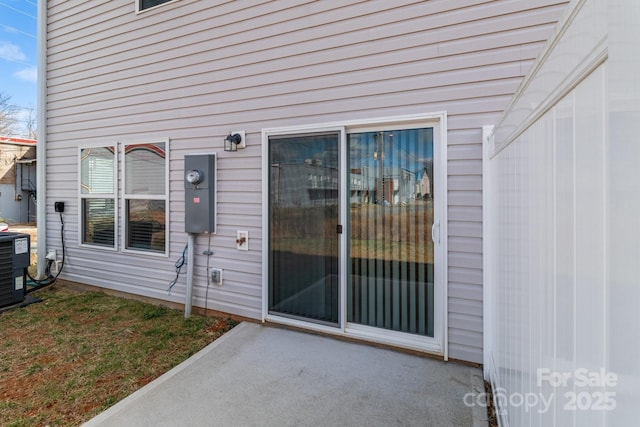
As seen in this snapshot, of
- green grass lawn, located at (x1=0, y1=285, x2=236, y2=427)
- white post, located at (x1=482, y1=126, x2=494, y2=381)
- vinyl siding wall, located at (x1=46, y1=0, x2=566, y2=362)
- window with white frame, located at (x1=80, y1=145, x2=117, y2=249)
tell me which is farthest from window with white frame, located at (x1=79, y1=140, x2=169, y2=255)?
white post, located at (x1=482, y1=126, x2=494, y2=381)

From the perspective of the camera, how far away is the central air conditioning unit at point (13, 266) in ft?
13.6

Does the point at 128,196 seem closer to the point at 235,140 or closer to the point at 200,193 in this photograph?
the point at 200,193

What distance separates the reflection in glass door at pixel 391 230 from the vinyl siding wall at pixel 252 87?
0.69 feet

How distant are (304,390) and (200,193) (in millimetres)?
2384

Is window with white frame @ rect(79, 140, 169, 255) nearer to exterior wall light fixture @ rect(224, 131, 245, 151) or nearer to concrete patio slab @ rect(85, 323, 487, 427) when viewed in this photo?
exterior wall light fixture @ rect(224, 131, 245, 151)

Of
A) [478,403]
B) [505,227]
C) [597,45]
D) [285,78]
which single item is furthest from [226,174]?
[597,45]

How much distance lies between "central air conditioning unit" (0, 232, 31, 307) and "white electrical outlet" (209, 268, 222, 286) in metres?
2.63

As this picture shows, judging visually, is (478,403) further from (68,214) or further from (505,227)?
(68,214)

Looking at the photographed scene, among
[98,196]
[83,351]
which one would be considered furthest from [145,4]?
[83,351]

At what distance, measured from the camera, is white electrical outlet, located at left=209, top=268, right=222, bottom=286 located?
3840mm

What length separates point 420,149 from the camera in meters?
2.89

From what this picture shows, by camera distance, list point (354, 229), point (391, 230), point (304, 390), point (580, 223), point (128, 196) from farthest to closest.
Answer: point (128, 196)
point (354, 229)
point (391, 230)
point (304, 390)
point (580, 223)

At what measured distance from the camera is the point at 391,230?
2.99 m

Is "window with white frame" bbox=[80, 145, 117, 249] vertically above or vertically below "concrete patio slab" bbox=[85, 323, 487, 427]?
above
